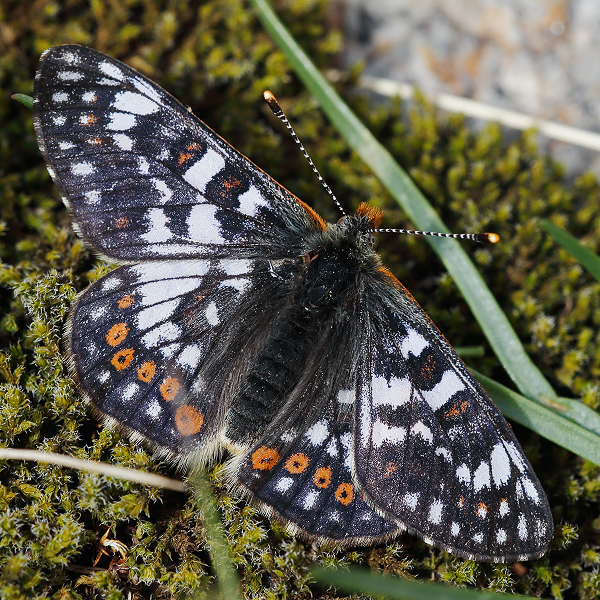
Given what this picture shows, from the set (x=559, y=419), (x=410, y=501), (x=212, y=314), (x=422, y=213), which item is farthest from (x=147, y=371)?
(x=559, y=419)

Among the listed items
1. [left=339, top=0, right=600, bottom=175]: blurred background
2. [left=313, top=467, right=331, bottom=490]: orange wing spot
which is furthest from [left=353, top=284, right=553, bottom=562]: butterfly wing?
[left=339, top=0, right=600, bottom=175]: blurred background

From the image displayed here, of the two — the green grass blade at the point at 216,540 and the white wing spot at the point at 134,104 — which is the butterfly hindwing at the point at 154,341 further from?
the white wing spot at the point at 134,104

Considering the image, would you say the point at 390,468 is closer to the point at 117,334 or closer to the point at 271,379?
the point at 271,379

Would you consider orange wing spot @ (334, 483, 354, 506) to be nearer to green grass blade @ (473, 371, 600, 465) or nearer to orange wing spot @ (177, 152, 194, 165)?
green grass blade @ (473, 371, 600, 465)

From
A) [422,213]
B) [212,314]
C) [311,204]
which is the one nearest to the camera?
[212,314]

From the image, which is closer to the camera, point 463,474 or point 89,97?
point 463,474

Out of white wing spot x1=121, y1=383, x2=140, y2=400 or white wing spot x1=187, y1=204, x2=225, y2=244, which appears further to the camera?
white wing spot x1=187, y1=204, x2=225, y2=244
